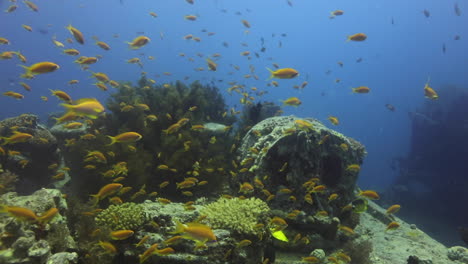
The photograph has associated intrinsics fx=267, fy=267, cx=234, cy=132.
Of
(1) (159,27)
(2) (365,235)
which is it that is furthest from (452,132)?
(1) (159,27)

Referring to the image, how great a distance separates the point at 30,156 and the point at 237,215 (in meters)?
8.91

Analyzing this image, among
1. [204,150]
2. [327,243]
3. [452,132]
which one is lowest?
[327,243]

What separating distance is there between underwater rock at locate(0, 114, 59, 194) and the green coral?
637cm

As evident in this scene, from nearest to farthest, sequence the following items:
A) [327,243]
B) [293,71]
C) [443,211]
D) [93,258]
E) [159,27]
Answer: [93,258]
[327,243]
[293,71]
[443,211]
[159,27]

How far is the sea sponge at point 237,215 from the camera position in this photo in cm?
529

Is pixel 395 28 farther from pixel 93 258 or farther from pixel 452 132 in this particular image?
pixel 93 258

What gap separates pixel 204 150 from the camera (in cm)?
934

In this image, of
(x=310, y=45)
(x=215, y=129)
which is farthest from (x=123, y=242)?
(x=310, y=45)

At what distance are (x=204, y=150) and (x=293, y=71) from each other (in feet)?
13.1

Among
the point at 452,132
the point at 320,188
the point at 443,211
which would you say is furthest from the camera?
the point at 452,132

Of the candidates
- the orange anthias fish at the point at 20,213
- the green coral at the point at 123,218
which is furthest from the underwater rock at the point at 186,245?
the orange anthias fish at the point at 20,213

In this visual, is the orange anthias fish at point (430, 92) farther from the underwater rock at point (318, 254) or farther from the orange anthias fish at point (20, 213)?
the orange anthias fish at point (20, 213)

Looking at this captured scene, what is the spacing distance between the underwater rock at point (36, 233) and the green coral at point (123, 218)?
0.67m

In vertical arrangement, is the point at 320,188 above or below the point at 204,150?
below
